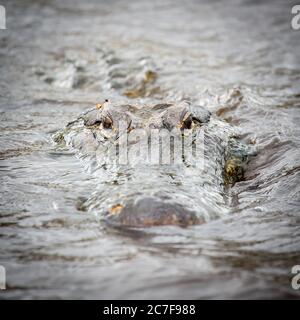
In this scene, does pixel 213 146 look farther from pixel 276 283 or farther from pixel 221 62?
pixel 221 62

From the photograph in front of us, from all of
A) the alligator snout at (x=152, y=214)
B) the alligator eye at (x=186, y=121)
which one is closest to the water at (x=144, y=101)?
the alligator snout at (x=152, y=214)

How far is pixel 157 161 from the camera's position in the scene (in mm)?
4723

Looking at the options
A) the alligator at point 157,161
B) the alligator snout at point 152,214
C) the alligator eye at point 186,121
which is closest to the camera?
the alligator snout at point 152,214

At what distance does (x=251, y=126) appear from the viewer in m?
6.86

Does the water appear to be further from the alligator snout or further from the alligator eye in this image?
the alligator eye

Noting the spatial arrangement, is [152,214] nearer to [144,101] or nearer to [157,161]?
[157,161]

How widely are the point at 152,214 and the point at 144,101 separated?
4.18m

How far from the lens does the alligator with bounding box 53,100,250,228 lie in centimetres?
392

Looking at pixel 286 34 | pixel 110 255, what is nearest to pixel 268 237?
pixel 110 255

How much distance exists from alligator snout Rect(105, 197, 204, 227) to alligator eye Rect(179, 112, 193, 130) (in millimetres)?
1723

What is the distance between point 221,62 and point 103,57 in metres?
2.15

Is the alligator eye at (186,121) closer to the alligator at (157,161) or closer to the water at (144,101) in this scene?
the alligator at (157,161)

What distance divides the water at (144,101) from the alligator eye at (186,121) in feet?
2.53

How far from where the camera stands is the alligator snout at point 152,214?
3805 millimetres
